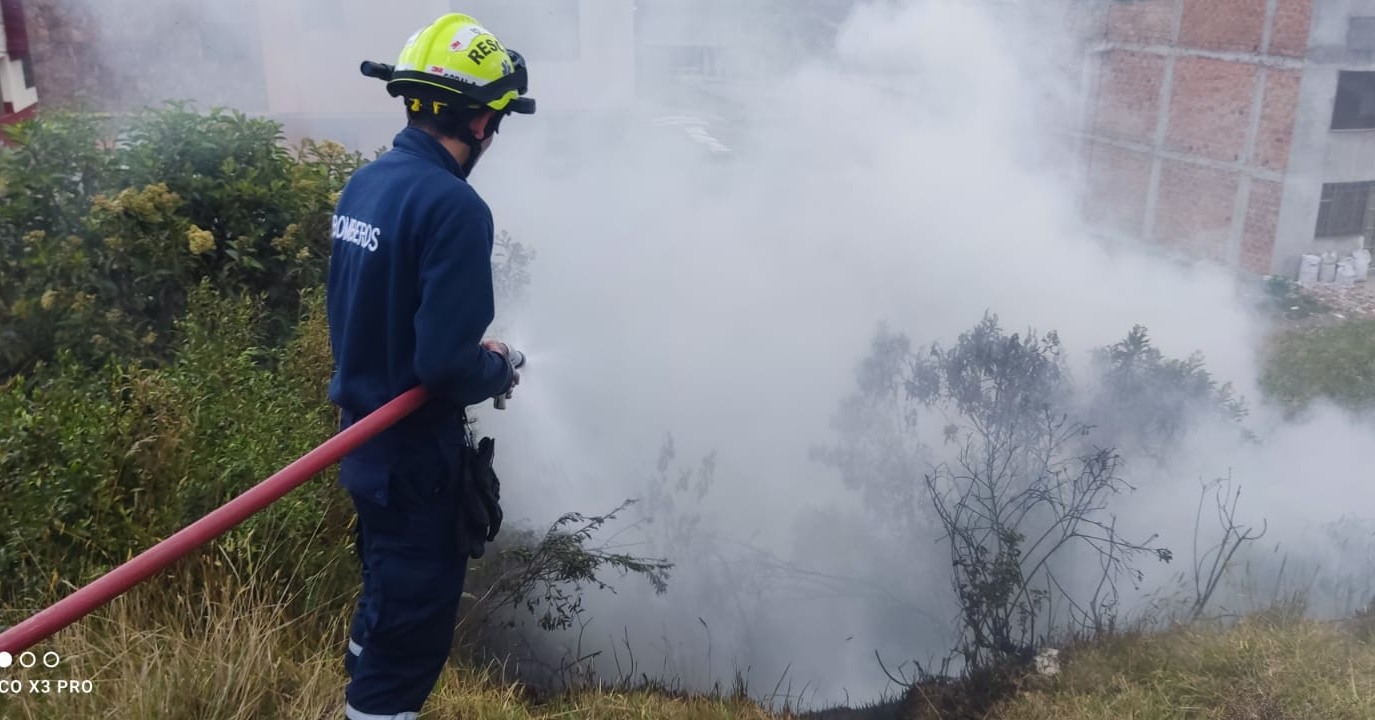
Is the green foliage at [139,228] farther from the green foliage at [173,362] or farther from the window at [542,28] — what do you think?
the window at [542,28]

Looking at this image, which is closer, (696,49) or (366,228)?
(366,228)

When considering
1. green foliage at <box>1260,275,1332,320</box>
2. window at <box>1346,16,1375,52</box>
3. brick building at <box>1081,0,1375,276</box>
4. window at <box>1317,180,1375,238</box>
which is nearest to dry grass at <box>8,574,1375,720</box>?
green foliage at <box>1260,275,1332,320</box>

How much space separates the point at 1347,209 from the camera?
11.0 meters

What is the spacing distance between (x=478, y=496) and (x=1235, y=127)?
11.6 meters

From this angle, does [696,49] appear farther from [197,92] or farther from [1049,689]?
[1049,689]

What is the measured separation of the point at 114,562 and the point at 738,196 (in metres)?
4.30

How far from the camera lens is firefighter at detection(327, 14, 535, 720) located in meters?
1.74

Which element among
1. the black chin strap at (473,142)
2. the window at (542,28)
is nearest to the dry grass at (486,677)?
the black chin strap at (473,142)

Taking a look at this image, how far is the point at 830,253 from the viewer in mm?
5887

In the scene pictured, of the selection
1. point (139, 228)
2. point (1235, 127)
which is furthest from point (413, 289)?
point (1235, 127)

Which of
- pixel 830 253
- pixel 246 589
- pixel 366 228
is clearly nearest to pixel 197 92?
pixel 830 253

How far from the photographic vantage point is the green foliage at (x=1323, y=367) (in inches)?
219

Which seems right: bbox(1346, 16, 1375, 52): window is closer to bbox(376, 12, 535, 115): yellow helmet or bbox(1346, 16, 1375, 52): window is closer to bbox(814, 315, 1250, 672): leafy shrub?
bbox(814, 315, 1250, 672): leafy shrub

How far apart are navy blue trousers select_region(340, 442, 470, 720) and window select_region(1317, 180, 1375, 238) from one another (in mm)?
11630
